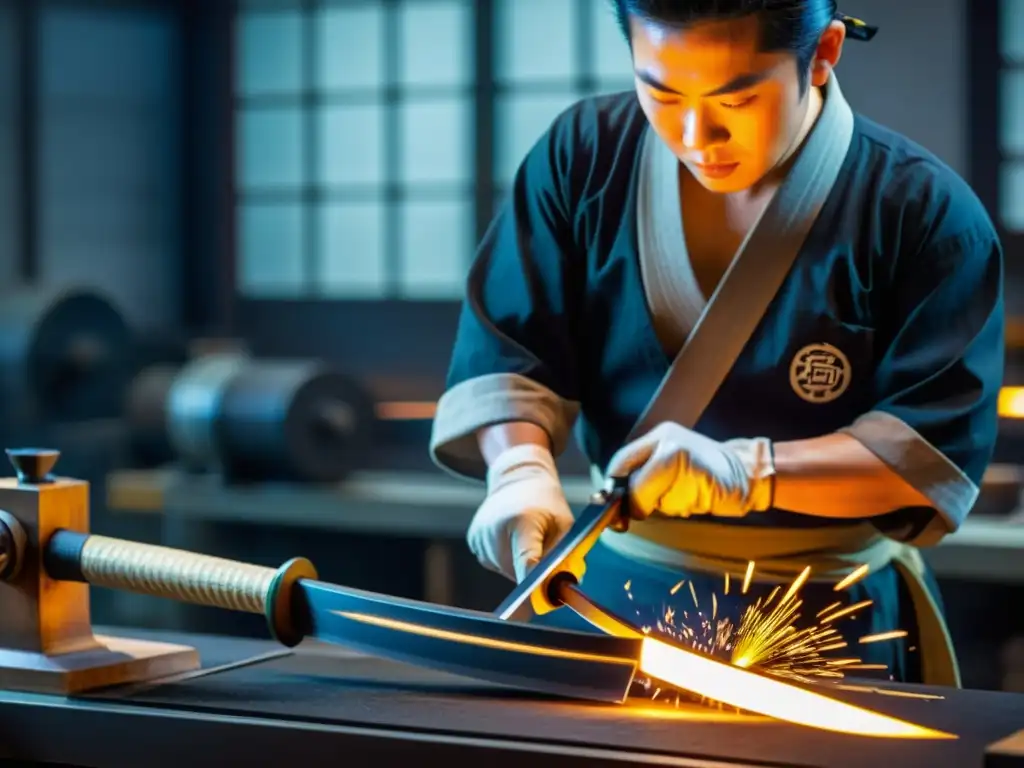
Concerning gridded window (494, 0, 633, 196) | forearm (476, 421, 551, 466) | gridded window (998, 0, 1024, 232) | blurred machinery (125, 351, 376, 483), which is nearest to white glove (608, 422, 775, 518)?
forearm (476, 421, 551, 466)

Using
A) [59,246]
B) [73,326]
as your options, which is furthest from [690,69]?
[59,246]

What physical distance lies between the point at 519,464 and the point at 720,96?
1.15 feet

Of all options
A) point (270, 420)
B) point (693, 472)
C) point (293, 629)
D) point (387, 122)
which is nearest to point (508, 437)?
point (693, 472)

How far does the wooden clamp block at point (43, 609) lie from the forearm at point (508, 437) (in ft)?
1.07

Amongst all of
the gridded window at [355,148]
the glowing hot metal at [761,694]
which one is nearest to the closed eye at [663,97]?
the glowing hot metal at [761,694]

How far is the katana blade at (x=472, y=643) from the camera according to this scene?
102 cm

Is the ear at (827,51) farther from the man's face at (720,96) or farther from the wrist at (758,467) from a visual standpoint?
the wrist at (758,467)

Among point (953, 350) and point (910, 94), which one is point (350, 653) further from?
point (910, 94)

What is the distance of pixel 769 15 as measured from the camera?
4.00 feet

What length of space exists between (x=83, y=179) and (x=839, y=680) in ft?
10.4

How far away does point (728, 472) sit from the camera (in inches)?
50.4

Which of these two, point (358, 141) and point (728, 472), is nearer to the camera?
point (728, 472)

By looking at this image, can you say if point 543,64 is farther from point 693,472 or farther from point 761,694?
point 761,694

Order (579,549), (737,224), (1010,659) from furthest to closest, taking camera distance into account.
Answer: (1010,659) → (737,224) → (579,549)
